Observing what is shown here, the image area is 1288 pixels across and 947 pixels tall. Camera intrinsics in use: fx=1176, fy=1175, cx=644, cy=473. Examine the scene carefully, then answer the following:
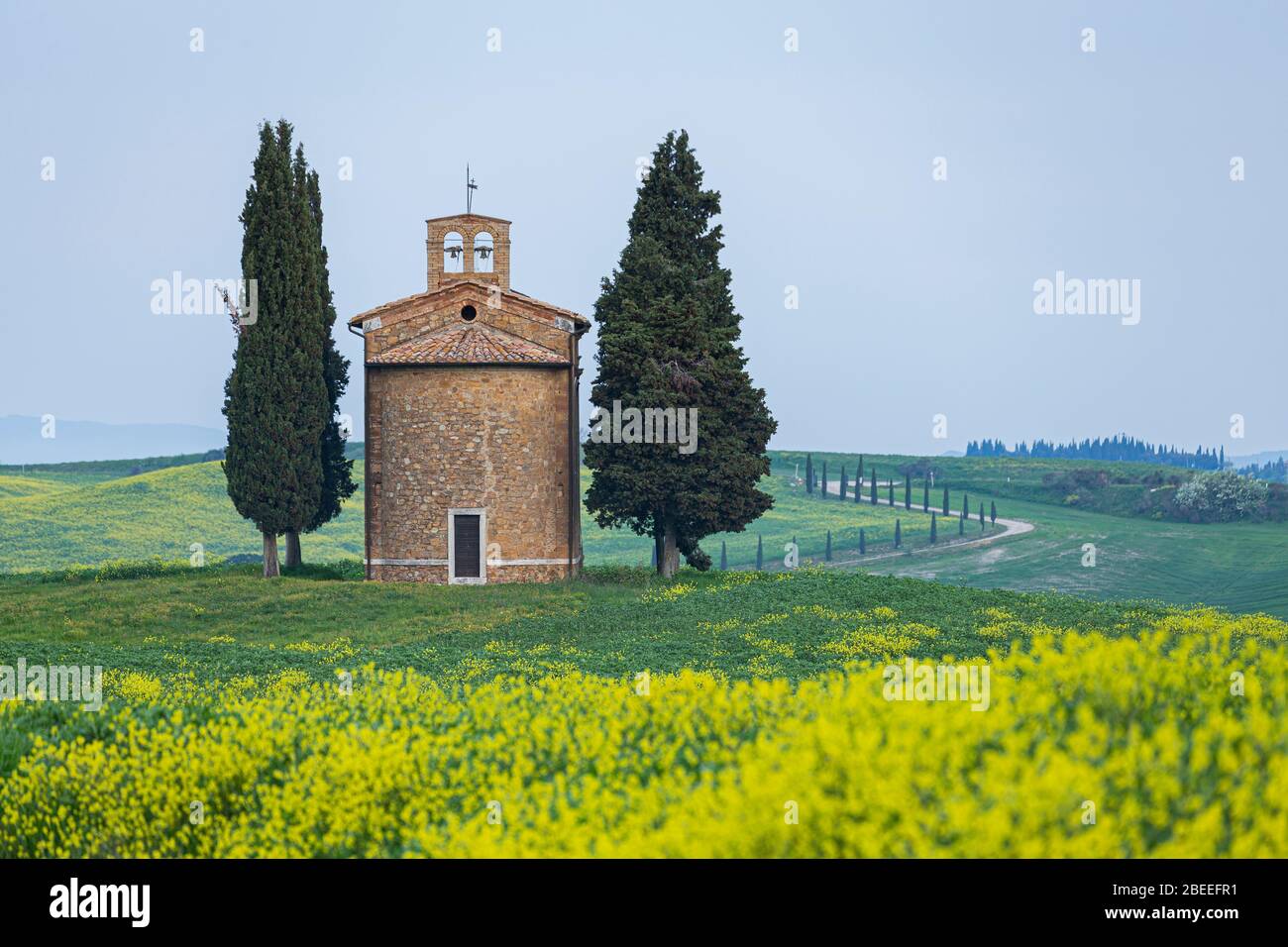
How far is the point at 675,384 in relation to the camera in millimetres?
37125

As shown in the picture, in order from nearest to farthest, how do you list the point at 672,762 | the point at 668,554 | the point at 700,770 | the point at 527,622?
1. the point at 700,770
2. the point at 672,762
3. the point at 527,622
4. the point at 668,554

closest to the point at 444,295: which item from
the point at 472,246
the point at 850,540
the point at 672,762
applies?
the point at 472,246

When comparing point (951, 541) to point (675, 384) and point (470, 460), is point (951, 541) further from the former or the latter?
point (470, 460)

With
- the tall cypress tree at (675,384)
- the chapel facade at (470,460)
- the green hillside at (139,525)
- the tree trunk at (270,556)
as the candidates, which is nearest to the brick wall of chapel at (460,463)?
the chapel facade at (470,460)

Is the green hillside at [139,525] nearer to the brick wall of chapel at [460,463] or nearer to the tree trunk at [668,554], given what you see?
the brick wall of chapel at [460,463]

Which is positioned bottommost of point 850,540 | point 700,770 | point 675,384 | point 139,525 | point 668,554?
point 850,540

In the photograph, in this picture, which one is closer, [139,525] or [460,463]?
[460,463]

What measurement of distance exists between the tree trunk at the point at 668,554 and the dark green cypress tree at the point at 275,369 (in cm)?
1158

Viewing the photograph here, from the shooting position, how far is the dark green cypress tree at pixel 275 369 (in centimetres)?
3750

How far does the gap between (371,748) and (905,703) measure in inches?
197

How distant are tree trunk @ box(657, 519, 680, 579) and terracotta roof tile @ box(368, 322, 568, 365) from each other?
251 inches

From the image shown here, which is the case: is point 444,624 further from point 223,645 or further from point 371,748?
point 371,748

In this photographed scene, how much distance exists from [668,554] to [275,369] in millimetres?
13917

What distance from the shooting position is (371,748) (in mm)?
11102
